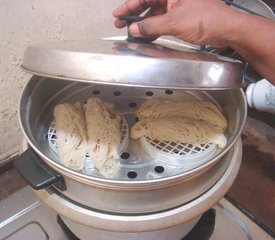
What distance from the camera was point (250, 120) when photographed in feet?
3.49

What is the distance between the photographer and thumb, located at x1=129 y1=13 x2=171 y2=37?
0.42m

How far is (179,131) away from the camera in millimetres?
511

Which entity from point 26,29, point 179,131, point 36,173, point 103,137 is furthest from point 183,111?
point 26,29

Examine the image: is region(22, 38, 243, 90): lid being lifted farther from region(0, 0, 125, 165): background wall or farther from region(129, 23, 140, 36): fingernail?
region(0, 0, 125, 165): background wall

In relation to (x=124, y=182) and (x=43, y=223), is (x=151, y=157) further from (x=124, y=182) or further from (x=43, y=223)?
(x=43, y=223)

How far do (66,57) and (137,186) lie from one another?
18 cm

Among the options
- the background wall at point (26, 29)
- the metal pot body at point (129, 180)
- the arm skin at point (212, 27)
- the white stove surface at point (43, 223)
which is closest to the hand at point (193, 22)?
the arm skin at point (212, 27)

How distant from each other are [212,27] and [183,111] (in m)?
0.17

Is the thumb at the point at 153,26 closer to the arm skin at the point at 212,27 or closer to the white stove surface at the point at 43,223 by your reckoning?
the arm skin at the point at 212,27

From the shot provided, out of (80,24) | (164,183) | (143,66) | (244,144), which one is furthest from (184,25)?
(244,144)

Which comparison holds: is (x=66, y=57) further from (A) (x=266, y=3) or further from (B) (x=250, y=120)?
(A) (x=266, y=3)

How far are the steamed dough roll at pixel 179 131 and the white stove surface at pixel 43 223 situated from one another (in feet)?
1.01

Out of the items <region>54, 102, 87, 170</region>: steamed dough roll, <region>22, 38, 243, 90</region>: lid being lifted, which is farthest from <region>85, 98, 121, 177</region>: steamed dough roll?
<region>22, 38, 243, 90</region>: lid being lifted

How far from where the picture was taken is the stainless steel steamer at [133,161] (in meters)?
0.37
